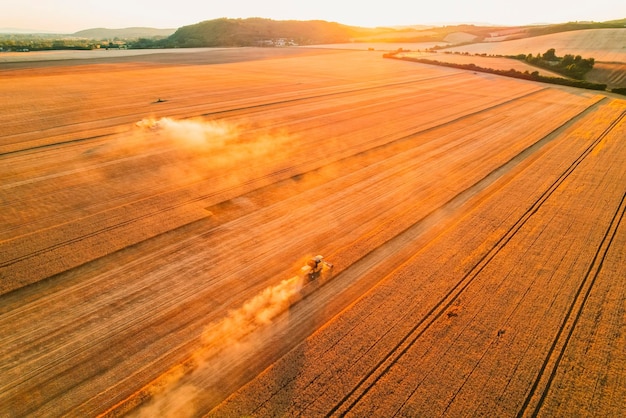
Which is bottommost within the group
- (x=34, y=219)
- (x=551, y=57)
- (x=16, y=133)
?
(x=34, y=219)

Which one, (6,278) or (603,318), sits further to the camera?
(6,278)

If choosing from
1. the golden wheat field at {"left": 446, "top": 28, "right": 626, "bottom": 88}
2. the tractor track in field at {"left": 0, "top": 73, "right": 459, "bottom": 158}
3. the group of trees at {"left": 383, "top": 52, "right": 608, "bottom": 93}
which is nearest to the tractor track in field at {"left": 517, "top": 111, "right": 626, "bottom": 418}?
the tractor track in field at {"left": 0, "top": 73, "right": 459, "bottom": 158}

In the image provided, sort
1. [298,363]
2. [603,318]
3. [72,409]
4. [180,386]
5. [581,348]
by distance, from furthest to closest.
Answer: [603,318] → [581,348] → [298,363] → [180,386] → [72,409]

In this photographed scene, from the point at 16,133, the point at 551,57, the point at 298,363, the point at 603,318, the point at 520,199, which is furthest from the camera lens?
the point at 551,57

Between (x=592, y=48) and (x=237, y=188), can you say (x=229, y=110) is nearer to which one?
(x=237, y=188)

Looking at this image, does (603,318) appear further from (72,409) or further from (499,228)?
(72,409)

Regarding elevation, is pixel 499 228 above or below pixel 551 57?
below

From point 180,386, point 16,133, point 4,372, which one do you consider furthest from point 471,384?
point 16,133
